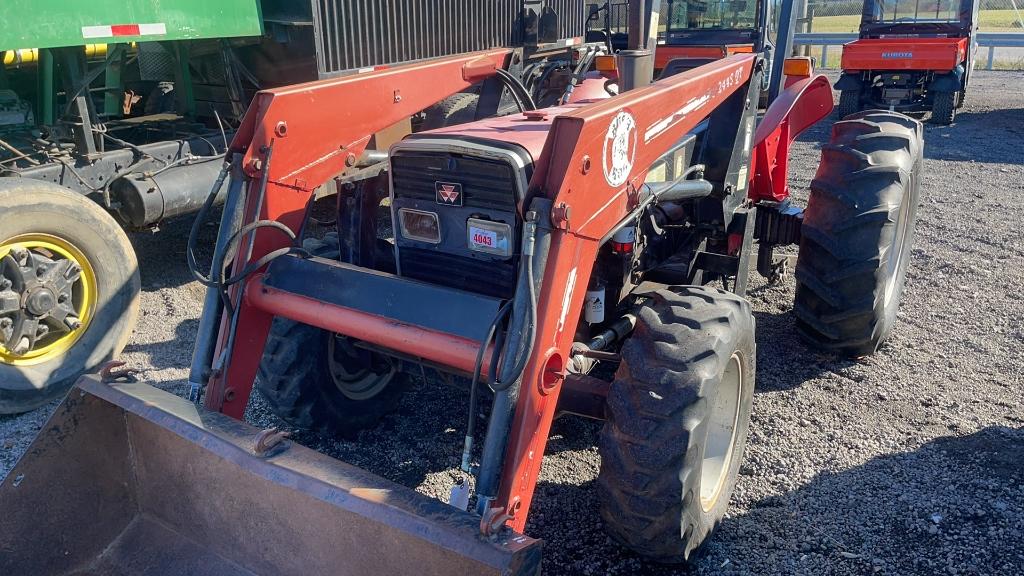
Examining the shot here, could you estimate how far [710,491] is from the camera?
10.5 feet

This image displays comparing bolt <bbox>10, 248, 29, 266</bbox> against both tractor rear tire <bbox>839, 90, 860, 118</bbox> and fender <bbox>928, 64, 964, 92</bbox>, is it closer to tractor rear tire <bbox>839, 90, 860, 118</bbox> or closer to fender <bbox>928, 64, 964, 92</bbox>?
tractor rear tire <bbox>839, 90, 860, 118</bbox>

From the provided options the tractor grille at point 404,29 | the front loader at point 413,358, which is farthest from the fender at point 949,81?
the front loader at point 413,358

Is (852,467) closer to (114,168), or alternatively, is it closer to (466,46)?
(114,168)

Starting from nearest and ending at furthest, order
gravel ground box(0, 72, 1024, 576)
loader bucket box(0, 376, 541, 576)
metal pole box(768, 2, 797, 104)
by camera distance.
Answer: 1. loader bucket box(0, 376, 541, 576)
2. gravel ground box(0, 72, 1024, 576)
3. metal pole box(768, 2, 797, 104)

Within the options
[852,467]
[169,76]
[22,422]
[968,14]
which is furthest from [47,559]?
[968,14]

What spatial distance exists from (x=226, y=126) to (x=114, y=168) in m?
1.28

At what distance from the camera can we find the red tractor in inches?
509

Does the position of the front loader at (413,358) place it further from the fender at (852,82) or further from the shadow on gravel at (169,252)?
the fender at (852,82)

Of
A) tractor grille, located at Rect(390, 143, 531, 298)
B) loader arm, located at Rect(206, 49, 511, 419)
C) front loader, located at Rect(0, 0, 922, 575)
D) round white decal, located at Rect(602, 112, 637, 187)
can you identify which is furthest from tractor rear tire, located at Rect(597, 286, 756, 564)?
loader arm, located at Rect(206, 49, 511, 419)

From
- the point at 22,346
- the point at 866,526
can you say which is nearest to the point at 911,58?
the point at 866,526

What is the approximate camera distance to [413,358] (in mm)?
3227

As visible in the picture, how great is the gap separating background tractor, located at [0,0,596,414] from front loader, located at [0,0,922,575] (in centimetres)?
159

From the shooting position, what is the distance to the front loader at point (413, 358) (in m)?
2.51

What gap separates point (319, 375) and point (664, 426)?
5.49 ft
